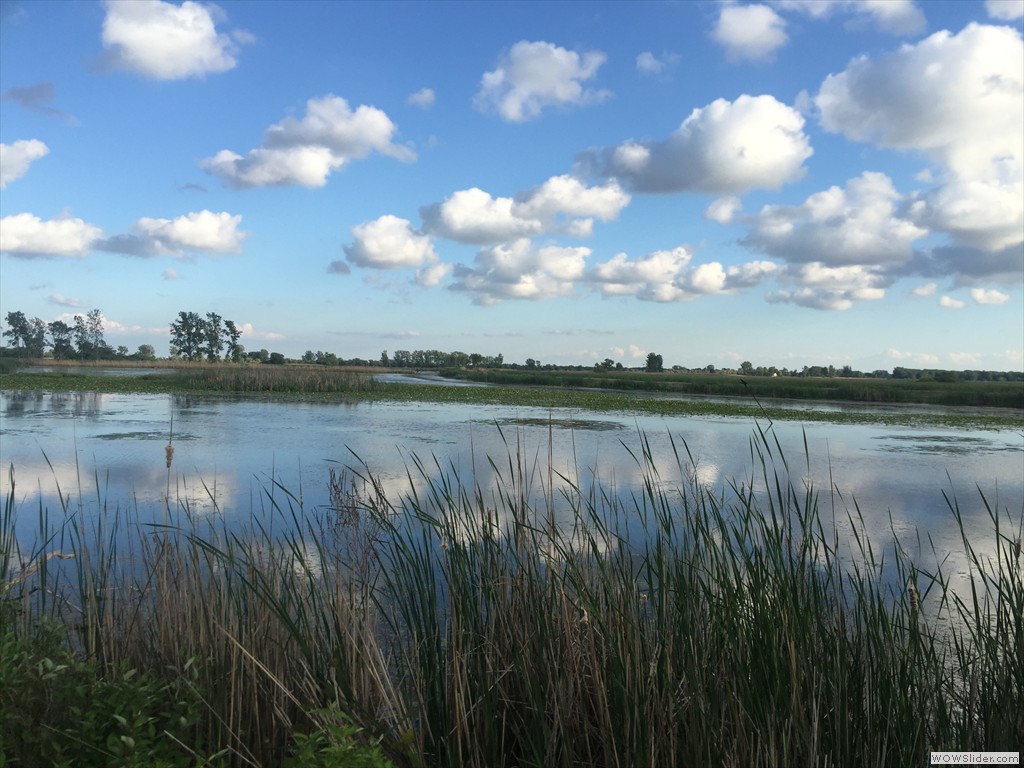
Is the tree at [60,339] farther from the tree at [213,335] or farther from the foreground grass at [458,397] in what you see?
the foreground grass at [458,397]

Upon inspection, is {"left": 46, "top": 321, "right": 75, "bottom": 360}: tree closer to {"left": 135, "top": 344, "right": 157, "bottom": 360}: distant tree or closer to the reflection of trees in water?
{"left": 135, "top": 344, "right": 157, "bottom": 360}: distant tree

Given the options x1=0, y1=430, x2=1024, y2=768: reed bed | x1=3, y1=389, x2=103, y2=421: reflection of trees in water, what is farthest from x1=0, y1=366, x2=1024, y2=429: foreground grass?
x1=0, y1=430, x2=1024, y2=768: reed bed

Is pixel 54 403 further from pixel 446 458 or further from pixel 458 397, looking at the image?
pixel 446 458

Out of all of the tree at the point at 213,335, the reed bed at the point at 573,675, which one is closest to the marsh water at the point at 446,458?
the reed bed at the point at 573,675

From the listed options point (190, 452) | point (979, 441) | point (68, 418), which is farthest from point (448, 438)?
point (979, 441)

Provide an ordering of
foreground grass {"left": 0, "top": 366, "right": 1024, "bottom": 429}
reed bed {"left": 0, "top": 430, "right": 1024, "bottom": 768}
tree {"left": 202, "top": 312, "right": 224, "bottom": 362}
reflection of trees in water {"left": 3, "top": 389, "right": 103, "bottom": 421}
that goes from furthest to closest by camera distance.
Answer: tree {"left": 202, "top": 312, "right": 224, "bottom": 362}
foreground grass {"left": 0, "top": 366, "right": 1024, "bottom": 429}
reflection of trees in water {"left": 3, "top": 389, "right": 103, "bottom": 421}
reed bed {"left": 0, "top": 430, "right": 1024, "bottom": 768}

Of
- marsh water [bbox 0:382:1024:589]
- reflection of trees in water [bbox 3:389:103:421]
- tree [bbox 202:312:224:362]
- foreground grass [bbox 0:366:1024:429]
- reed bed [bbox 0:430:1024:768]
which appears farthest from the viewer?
tree [bbox 202:312:224:362]

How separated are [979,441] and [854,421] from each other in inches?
162

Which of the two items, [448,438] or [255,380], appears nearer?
[448,438]

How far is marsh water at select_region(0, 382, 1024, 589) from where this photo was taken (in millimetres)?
6688

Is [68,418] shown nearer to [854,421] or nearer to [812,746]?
[812,746]

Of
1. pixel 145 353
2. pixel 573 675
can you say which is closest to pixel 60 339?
pixel 145 353

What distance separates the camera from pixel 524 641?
8.79 feet

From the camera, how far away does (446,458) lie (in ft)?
33.1
